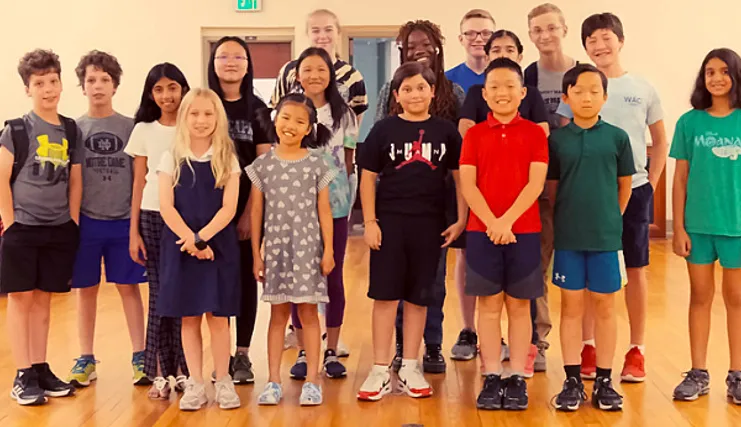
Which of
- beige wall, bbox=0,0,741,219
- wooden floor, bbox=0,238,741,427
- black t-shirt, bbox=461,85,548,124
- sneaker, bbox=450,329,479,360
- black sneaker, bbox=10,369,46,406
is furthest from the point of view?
beige wall, bbox=0,0,741,219

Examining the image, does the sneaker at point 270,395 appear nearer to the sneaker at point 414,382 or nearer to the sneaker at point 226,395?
the sneaker at point 226,395

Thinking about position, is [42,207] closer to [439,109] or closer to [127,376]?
[127,376]

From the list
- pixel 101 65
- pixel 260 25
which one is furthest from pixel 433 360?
pixel 260 25

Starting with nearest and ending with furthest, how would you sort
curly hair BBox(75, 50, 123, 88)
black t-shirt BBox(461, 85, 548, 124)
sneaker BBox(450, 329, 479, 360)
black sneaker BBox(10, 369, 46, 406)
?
black sneaker BBox(10, 369, 46, 406) < black t-shirt BBox(461, 85, 548, 124) < curly hair BBox(75, 50, 123, 88) < sneaker BBox(450, 329, 479, 360)

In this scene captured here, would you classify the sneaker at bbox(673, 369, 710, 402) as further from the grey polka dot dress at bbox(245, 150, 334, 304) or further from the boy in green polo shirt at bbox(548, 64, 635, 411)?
the grey polka dot dress at bbox(245, 150, 334, 304)

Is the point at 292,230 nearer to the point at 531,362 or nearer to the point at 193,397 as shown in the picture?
the point at 193,397

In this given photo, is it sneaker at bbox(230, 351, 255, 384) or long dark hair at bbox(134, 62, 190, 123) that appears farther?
sneaker at bbox(230, 351, 255, 384)

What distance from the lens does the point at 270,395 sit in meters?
3.21

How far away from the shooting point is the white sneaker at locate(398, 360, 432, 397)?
3285 millimetres

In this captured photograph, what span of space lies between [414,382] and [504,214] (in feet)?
2.48

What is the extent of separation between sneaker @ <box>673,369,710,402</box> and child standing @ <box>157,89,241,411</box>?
1.67 meters

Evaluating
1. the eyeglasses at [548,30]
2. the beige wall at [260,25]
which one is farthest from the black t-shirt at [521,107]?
the beige wall at [260,25]

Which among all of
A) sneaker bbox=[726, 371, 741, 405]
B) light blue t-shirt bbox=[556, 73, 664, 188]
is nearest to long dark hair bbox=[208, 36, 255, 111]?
light blue t-shirt bbox=[556, 73, 664, 188]

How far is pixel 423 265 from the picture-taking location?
129 inches
